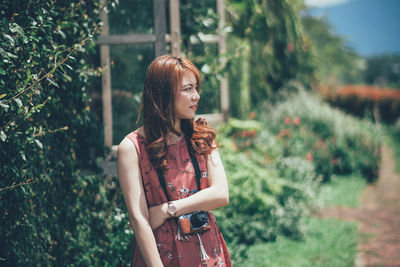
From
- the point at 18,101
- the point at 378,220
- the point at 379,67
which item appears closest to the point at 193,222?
the point at 18,101

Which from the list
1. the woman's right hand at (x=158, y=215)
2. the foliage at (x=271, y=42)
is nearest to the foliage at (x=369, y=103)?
the foliage at (x=271, y=42)

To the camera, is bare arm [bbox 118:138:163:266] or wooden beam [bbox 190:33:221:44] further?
wooden beam [bbox 190:33:221:44]

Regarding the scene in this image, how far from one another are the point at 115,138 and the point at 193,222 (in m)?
2.07

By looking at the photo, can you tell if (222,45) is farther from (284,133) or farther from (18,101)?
(18,101)

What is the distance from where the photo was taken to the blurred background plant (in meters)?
2.41

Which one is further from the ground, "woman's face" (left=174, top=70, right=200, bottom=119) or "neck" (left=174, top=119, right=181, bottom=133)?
"woman's face" (left=174, top=70, right=200, bottom=119)

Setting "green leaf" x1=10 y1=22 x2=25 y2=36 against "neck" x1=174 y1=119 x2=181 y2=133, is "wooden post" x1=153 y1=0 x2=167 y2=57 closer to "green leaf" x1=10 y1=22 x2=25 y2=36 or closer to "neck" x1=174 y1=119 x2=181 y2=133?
"green leaf" x1=10 y1=22 x2=25 y2=36

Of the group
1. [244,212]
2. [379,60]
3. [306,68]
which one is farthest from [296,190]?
[379,60]

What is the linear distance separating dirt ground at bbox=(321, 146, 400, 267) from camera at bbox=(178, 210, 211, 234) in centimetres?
302

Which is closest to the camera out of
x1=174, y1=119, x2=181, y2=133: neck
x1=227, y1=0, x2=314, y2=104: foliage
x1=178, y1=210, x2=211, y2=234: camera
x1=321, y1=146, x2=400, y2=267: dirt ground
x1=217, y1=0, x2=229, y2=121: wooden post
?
x1=178, y1=210, x2=211, y2=234: camera

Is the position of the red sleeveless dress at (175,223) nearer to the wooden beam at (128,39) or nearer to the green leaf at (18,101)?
the green leaf at (18,101)

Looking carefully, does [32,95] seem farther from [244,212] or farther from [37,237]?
[244,212]

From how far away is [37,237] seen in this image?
269 centimetres

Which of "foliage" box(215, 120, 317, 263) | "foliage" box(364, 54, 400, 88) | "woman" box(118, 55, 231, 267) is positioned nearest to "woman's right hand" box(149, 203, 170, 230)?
"woman" box(118, 55, 231, 267)
